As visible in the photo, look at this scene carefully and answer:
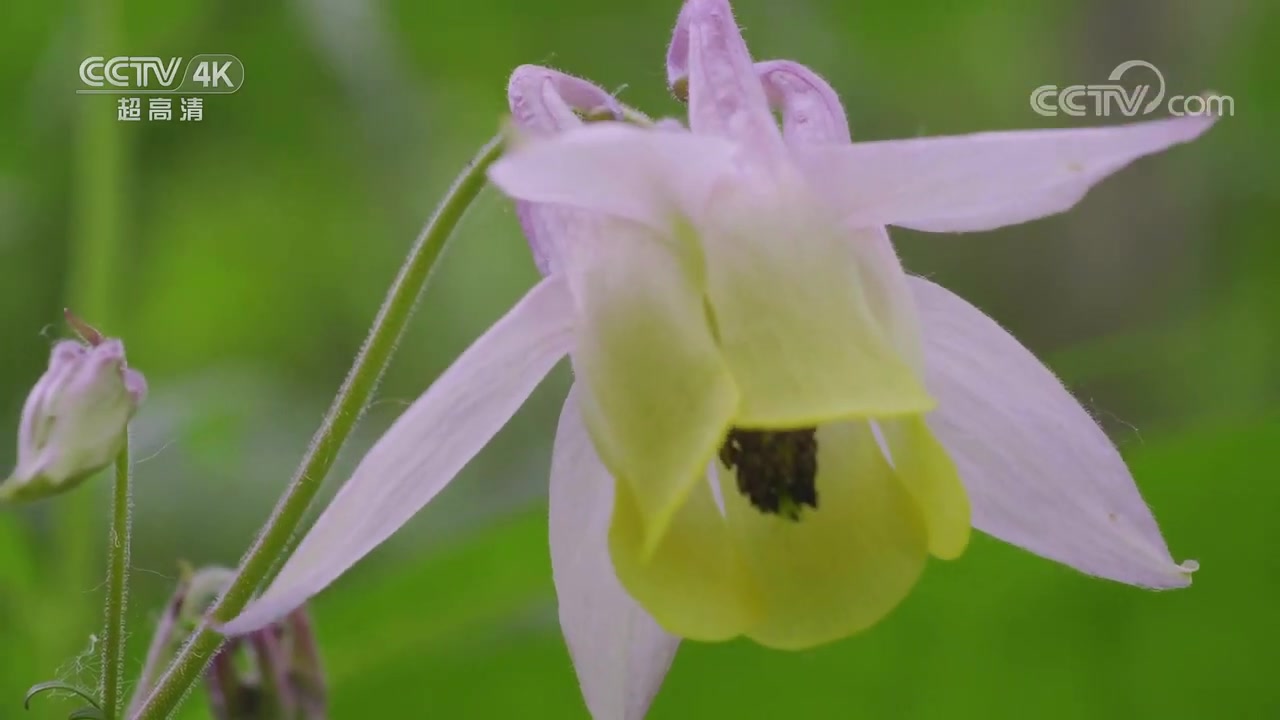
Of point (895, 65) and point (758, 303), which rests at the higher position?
point (758, 303)

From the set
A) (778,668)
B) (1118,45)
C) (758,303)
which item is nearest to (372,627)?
(778,668)

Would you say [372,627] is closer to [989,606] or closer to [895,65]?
[989,606]

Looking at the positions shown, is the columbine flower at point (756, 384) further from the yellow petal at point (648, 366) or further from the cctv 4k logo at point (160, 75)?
the cctv 4k logo at point (160, 75)

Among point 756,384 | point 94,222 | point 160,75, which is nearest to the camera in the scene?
point 756,384

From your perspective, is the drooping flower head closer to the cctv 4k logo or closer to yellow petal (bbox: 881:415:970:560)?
yellow petal (bbox: 881:415:970:560)

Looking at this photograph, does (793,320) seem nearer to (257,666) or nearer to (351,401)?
(351,401)

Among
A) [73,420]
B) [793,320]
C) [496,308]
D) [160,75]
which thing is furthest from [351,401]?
[496,308]

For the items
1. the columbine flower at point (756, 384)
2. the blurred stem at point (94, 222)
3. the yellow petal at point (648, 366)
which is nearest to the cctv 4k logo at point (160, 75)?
the blurred stem at point (94, 222)
